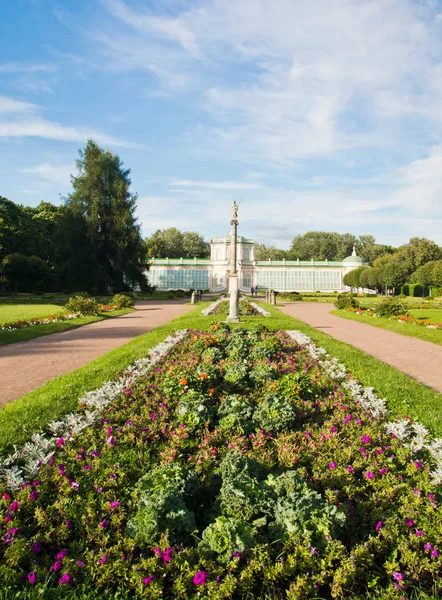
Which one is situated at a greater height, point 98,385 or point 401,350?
point 98,385

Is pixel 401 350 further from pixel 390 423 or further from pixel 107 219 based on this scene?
pixel 107 219

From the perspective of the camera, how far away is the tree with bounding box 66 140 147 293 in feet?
120

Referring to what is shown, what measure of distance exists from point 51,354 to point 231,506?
7218 millimetres

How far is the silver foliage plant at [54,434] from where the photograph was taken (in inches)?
131

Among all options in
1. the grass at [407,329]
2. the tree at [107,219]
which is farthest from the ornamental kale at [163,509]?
the tree at [107,219]

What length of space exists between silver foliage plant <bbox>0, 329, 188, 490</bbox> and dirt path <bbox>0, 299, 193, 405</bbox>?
55.5 inches

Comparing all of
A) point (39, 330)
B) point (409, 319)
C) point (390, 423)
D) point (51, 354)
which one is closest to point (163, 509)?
point (390, 423)

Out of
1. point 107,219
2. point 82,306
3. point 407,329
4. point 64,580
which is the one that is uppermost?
point 107,219

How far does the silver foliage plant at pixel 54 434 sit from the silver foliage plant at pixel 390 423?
3135 mm

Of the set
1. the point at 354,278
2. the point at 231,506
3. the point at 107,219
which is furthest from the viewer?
the point at 354,278

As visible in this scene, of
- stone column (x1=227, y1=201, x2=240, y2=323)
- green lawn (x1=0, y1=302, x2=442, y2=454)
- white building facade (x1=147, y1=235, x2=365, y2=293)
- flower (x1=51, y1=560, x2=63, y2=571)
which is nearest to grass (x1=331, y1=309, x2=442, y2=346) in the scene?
green lawn (x1=0, y1=302, x2=442, y2=454)

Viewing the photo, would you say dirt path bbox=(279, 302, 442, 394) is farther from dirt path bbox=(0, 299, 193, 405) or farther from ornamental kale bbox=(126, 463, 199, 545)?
dirt path bbox=(0, 299, 193, 405)

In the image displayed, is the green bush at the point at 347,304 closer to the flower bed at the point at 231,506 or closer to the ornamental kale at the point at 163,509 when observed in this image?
the flower bed at the point at 231,506

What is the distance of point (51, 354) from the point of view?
9008 mm
